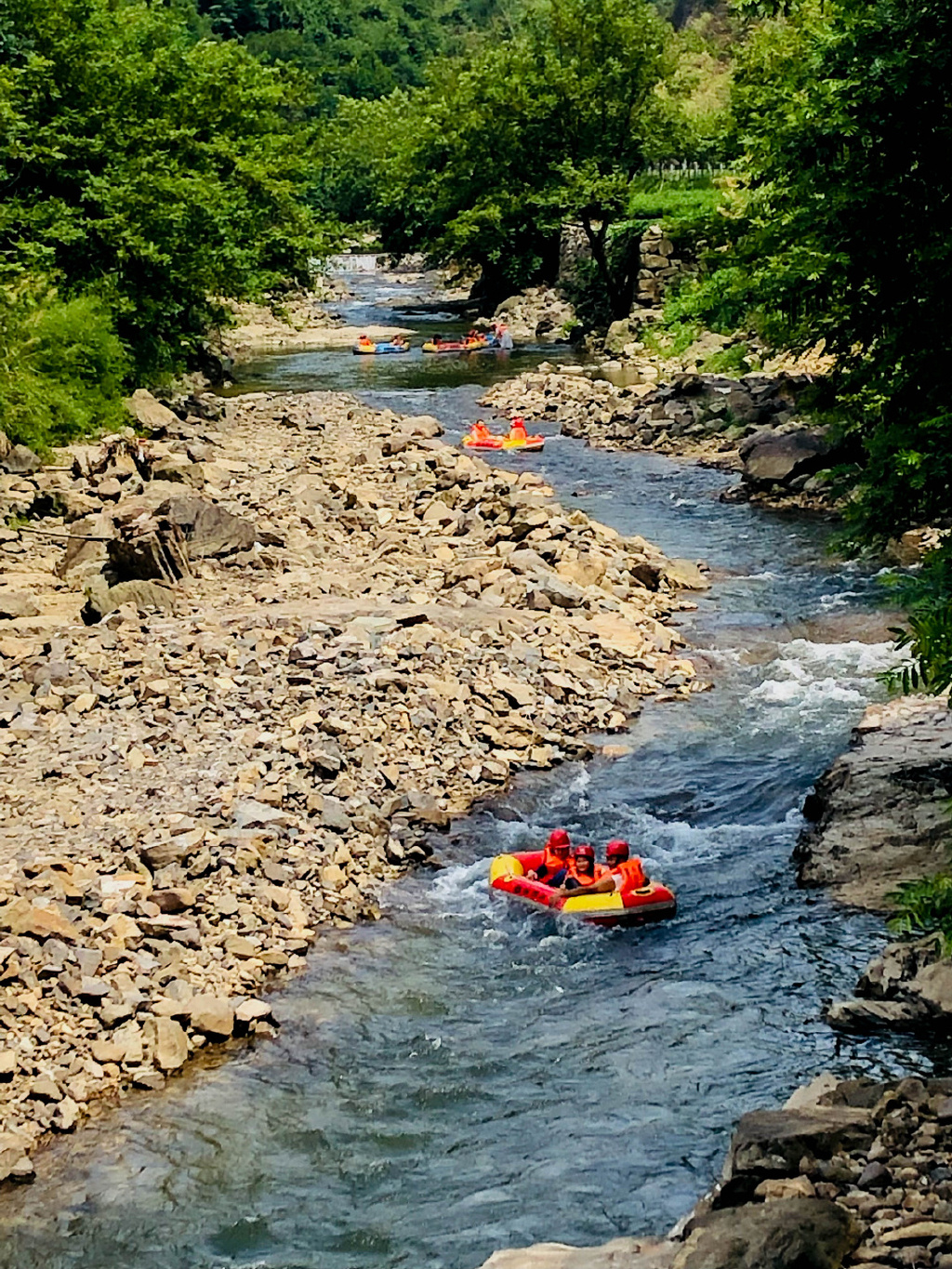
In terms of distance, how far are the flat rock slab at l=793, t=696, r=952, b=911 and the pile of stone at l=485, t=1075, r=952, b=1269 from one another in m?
3.47

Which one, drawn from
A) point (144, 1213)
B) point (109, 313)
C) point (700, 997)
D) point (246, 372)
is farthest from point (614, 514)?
point (246, 372)

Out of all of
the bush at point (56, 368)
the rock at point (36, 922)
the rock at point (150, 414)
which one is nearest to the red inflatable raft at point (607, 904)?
the rock at point (36, 922)

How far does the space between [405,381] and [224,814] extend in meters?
26.9

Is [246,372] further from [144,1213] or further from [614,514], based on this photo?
[144,1213]

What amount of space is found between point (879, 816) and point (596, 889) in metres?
2.30

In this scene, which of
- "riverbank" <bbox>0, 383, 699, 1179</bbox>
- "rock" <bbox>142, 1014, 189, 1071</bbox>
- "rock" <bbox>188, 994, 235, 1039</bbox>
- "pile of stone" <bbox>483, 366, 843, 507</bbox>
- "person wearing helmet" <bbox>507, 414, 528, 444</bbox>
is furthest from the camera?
"person wearing helmet" <bbox>507, 414, 528, 444</bbox>

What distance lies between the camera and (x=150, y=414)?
28.7 meters

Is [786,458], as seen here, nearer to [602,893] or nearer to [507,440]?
[507,440]

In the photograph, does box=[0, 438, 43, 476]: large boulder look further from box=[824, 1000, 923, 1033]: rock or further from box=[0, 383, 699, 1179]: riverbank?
box=[824, 1000, 923, 1033]: rock

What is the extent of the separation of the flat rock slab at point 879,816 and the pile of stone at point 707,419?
1148 cm

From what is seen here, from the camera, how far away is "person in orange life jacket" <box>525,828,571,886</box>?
37.4 feet

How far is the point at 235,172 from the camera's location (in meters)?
33.6

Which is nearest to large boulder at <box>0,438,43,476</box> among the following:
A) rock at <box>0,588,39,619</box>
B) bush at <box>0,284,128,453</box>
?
bush at <box>0,284,128,453</box>

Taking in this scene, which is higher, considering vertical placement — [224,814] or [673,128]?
[673,128]
